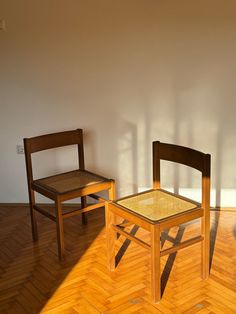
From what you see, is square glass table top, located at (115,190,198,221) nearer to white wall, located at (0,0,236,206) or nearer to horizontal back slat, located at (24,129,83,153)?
horizontal back slat, located at (24,129,83,153)

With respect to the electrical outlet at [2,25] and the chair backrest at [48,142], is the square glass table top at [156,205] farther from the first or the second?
the electrical outlet at [2,25]

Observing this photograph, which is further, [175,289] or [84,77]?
[84,77]

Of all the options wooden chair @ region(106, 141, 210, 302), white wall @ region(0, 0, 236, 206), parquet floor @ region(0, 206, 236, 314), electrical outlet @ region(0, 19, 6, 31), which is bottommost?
parquet floor @ region(0, 206, 236, 314)

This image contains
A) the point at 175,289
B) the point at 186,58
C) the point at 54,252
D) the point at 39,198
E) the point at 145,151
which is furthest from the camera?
the point at 39,198

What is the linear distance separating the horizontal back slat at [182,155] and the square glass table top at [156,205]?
0.73 feet

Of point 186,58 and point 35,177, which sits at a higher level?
point 186,58

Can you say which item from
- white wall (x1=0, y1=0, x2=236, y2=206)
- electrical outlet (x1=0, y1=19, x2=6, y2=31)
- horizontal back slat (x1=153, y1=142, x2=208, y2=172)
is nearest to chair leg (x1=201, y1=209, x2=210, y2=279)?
horizontal back slat (x1=153, y1=142, x2=208, y2=172)

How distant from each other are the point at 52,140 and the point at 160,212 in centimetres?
104

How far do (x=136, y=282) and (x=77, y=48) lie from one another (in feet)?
5.91

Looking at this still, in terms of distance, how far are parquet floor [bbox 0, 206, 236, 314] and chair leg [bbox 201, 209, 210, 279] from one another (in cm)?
6

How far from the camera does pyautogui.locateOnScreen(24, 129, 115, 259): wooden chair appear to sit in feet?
9.60

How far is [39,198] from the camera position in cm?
387

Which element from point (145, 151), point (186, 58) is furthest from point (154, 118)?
point (186, 58)

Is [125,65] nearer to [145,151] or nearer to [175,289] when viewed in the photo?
[145,151]
